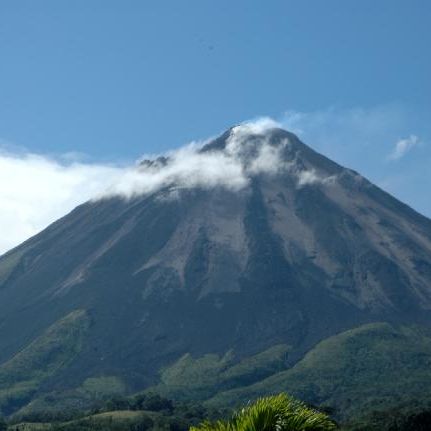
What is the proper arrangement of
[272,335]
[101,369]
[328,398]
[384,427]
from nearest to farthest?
1. [384,427]
2. [328,398]
3. [101,369]
4. [272,335]

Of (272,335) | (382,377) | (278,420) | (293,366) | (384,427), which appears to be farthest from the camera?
(272,335)

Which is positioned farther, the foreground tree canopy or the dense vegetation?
the dense vegetation

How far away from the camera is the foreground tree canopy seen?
1166 cm

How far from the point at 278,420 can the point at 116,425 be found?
92.6 metres

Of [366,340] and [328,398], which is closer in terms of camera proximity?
[328,398]

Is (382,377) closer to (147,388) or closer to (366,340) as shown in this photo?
(366,340)

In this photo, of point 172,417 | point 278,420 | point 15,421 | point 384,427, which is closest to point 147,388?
point 15,421

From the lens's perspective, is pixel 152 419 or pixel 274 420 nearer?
pixel 274 420

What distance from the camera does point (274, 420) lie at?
1170cm

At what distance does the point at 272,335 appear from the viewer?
197000 millimetres

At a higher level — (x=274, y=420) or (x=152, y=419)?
(x=152, y=419)

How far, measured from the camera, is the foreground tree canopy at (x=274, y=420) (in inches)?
459

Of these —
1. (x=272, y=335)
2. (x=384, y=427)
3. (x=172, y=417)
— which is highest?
(x=272, y=335)

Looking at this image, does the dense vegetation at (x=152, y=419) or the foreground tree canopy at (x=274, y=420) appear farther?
the dense vegetation at (x=152, y=419)
